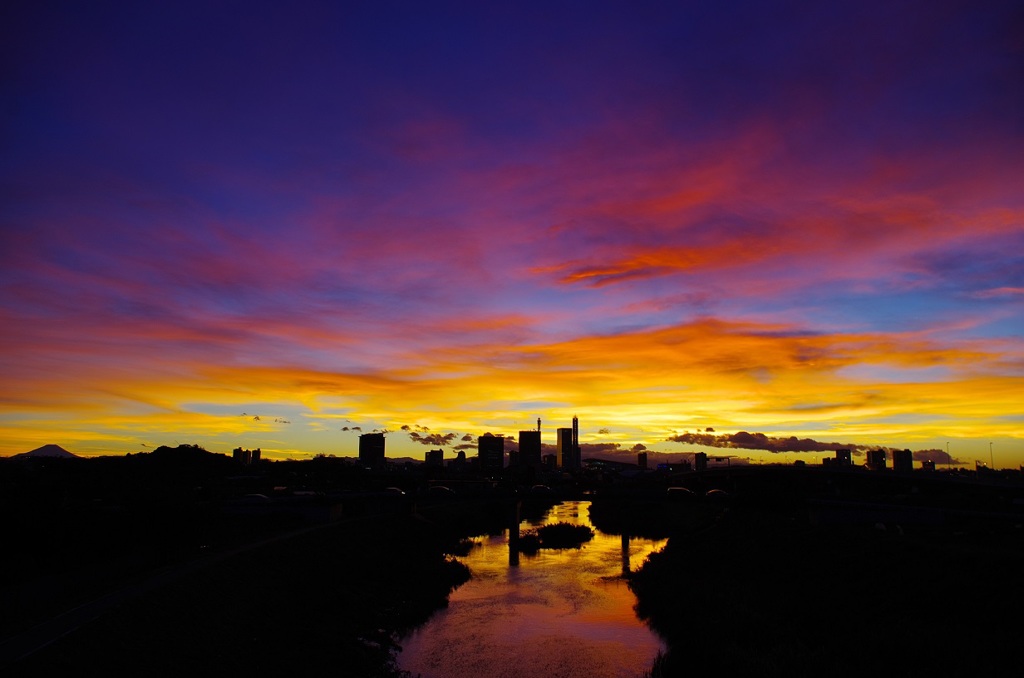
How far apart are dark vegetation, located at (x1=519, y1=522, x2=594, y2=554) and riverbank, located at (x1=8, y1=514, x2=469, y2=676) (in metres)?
26.1

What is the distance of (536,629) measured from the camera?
4569cm

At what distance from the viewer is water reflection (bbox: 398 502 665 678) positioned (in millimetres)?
37344

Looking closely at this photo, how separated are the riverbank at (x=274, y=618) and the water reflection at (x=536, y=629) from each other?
2332mm

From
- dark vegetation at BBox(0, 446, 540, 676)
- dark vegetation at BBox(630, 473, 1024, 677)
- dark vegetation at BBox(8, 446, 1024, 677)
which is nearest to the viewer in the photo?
dark vegetation at BBox(0, 446, 540, 676)

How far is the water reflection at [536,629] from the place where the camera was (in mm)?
37344

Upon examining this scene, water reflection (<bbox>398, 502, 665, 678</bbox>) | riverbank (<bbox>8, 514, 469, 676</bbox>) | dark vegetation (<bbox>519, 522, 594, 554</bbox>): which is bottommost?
dark vegetation (<bbox>519, 522, 594, 554</bbox>)

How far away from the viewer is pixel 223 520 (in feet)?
207

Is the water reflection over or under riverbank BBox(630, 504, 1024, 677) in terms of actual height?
under

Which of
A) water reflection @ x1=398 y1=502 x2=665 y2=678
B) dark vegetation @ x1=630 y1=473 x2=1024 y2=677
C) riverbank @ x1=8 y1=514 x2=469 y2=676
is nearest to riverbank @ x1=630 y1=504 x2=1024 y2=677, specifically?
dark vegetation @ x1=630 y1=473 x2=1024 y2=677

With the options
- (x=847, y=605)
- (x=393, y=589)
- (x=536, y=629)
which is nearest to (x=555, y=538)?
(x=393, y=589)

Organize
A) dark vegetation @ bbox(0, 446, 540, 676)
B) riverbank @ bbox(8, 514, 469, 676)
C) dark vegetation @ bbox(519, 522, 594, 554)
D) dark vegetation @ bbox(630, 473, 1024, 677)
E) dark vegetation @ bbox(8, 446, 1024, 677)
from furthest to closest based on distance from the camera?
1. dark vegetation @ bbox(519, 522, 594, 554)
2. dark vegetation @ bbox(630, 473, 1024, 677)
3. dark vegetation @ bbox(8, 446, 1024, 677)
4. dark vegetation @ bbox(0, 446, 540, 676)
5. riverbank @ bbox(8, 514, 469, 676)

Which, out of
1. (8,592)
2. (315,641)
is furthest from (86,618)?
(315,641)

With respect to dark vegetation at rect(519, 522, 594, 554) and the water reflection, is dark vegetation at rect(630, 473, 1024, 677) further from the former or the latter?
dark vegetation at rect(519, 522, 594, 554)

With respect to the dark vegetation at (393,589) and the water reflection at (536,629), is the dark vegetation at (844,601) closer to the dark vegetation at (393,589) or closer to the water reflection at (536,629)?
the dark vegetation at (393,589)
